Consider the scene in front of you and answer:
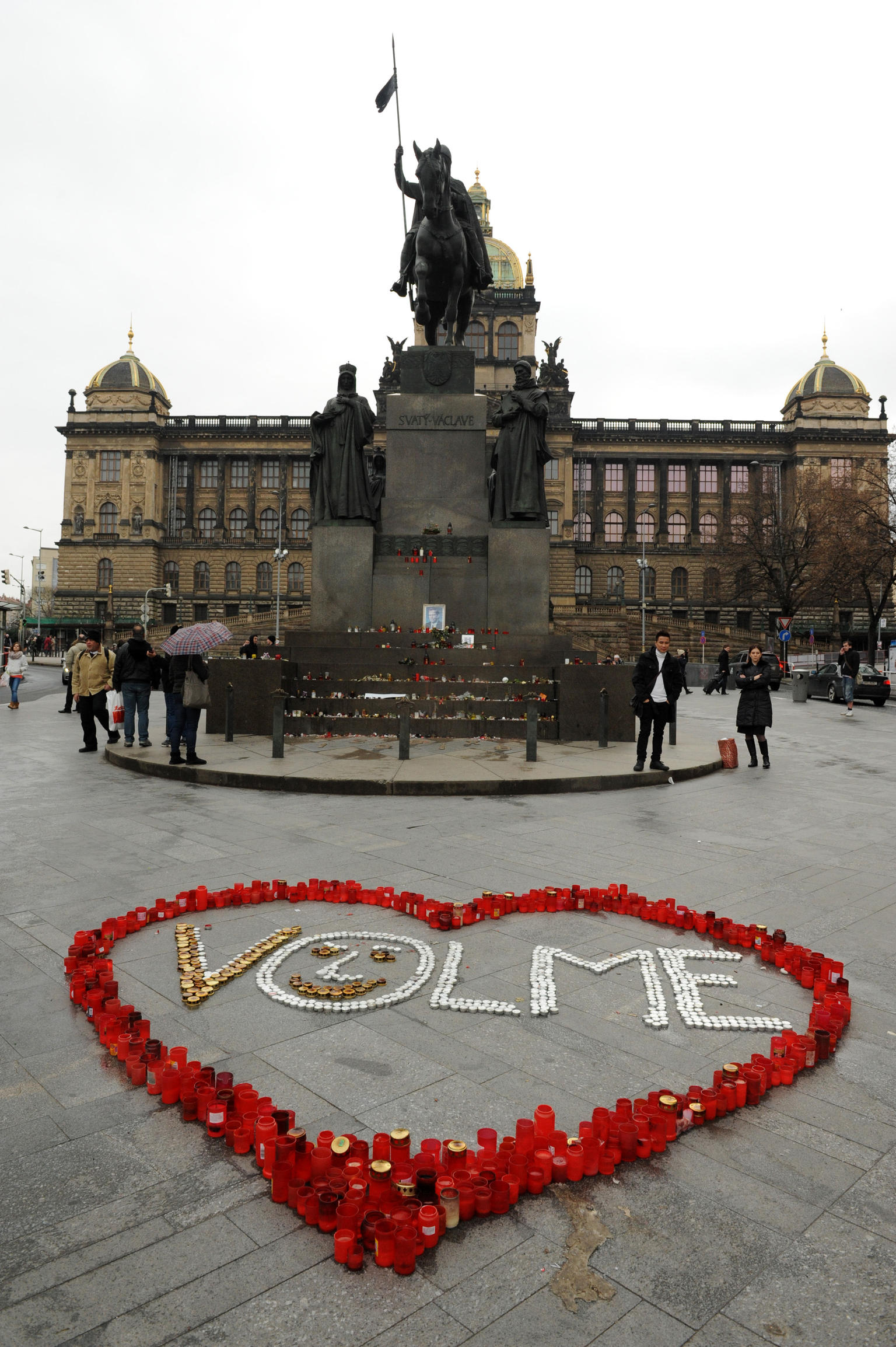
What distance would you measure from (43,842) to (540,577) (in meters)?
11.6

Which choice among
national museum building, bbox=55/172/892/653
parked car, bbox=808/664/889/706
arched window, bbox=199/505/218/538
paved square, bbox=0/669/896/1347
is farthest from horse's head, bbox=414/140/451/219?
arched window, bbox=199/505/218/538

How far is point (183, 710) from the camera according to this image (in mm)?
11289

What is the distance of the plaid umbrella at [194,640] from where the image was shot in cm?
1130

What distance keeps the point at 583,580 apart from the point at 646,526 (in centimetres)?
796

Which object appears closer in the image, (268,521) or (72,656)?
(72,656)

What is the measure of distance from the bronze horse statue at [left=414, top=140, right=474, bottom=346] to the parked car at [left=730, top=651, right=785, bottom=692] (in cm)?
971

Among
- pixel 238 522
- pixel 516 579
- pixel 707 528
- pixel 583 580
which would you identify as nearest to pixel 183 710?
pixel 516 579

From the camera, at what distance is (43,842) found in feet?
23.9

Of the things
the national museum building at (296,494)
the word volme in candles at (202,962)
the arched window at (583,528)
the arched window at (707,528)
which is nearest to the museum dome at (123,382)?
the national museum building at (296,494)

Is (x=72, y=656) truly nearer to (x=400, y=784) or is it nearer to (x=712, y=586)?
(x=400, y=784)

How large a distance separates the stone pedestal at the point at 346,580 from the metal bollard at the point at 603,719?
17.6 feet

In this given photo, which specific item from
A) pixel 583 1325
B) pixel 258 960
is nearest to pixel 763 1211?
pixel 583 1325

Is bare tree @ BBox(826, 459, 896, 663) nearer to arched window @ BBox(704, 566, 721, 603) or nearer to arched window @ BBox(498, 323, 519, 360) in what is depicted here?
arched window @ BBox(704, 566, 721, 603)

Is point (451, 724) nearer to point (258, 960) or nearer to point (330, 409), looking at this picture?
point (330, 409)
